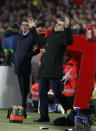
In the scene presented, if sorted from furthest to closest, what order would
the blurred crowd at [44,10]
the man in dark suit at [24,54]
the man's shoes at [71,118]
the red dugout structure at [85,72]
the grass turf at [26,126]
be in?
1. the blurred crowd at [44,10]
2. the red dugout structure at [85,72]
3. the man in dark suit at [24,54]
4. the man's shoes at [71,118]
5. the grass turf at [26,126]

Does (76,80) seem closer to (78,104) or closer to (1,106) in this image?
(78,104)

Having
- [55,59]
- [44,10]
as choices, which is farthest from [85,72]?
[44,10]

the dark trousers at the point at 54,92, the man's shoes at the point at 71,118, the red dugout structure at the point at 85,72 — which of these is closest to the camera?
the man's shoes at the point at 71,118

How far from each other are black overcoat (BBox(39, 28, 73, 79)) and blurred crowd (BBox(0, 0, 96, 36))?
1082 cm

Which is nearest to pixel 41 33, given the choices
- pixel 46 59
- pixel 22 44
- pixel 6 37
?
pixel 6 37

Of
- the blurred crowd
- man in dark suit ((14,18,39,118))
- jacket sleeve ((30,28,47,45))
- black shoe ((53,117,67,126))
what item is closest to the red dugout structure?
man in dark suit ((14,18,39,118))

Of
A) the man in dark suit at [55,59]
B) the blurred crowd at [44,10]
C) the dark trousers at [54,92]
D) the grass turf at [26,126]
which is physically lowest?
the grass turf at [26,126]

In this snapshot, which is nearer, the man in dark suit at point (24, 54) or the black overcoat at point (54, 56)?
the black overcoat at point (54, 56)

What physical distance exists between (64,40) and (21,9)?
15.7 meters

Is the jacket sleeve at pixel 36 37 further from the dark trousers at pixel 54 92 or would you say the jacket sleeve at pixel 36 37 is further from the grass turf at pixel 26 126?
the grass turf at pixel 26 126

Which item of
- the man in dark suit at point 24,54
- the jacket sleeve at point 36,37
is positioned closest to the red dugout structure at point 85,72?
the man in dark suit at point 24,54

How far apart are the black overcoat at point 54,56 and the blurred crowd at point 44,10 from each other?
1082 centimetres

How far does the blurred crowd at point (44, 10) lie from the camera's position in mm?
21403

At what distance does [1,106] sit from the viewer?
12.4 meters
